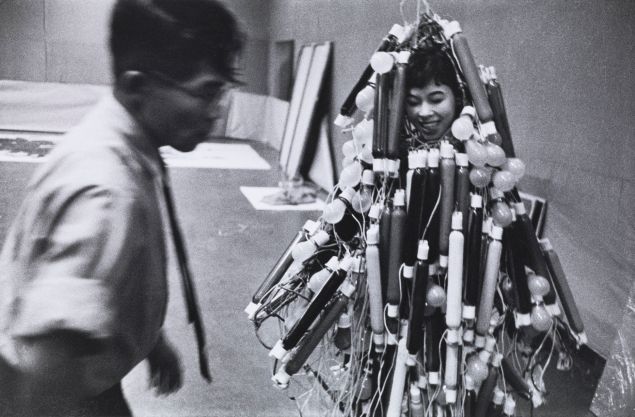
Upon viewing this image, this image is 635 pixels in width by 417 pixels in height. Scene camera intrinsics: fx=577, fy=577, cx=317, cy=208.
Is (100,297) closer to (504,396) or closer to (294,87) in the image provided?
(504,396)

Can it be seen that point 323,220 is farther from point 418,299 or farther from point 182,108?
point 182,108

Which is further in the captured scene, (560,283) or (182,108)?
(560,283)

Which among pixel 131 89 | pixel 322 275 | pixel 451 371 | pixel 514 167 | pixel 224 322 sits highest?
pixel 131 89

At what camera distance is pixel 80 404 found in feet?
4.00

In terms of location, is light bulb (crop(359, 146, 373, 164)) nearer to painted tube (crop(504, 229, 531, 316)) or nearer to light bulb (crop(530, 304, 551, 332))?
painted tube (crop(504, 229, 531, 316))

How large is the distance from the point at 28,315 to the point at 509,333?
128cm

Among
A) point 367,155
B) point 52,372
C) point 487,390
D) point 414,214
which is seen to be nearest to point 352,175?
point 367,155

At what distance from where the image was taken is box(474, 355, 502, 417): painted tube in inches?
64.9

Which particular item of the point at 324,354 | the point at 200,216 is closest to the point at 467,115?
the point at 324,354

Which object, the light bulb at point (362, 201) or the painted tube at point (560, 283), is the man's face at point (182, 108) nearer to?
the light bulb at point (362, 201)

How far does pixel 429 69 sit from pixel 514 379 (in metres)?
0.94

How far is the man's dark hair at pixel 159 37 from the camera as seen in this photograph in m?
1.15

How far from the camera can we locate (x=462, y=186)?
149 centimetres

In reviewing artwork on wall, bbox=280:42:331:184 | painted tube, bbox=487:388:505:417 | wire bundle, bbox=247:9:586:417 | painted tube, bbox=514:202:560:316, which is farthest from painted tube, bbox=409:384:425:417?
artwork on wall, bbox=280:42:331:184
